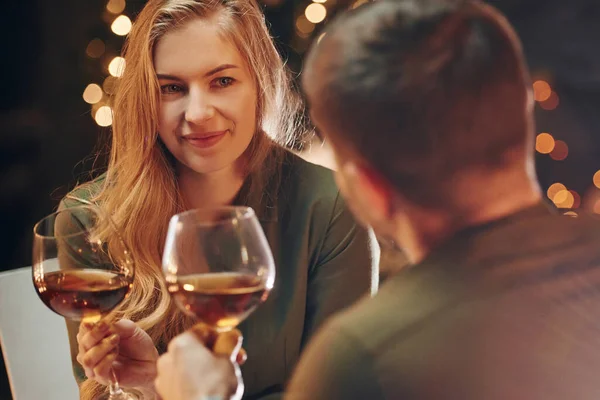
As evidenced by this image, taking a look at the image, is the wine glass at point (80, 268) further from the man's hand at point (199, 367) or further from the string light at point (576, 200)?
the string light at point (576, 200)

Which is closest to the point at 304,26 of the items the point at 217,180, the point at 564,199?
the point at 217,180

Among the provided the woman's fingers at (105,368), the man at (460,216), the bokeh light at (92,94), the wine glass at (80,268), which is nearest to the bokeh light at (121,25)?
the bokeh light at (92,94)

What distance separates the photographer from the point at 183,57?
1.26m

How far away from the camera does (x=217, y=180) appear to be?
1.32m

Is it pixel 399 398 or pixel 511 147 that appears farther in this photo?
pixel 511 147

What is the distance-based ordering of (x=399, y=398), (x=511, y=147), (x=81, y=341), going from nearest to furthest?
(x=399, y=398) → (x=511, y=147) → (x=81, y=341)

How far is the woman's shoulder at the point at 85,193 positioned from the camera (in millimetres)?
1361

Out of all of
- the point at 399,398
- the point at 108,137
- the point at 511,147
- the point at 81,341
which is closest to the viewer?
the point at 399,398

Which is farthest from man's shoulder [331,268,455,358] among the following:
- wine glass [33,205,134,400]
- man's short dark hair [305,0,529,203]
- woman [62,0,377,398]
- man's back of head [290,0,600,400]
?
wine glass [33,205,134,400]

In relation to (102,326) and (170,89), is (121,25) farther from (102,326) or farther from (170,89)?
(102,326)

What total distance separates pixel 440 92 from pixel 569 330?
36 centimetres

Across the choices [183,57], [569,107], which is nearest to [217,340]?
[183,57]

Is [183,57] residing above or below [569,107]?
above

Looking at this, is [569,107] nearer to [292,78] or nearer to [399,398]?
[292,78]
